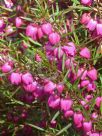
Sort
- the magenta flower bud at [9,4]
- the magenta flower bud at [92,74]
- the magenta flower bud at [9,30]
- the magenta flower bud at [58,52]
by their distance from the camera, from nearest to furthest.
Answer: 1. the magenta flower bud at [58,52]
2. the magenta flower bud at [92,74]
3. the magenta flower bud at [9,30]
4. the magenta flower bud at [9,4]

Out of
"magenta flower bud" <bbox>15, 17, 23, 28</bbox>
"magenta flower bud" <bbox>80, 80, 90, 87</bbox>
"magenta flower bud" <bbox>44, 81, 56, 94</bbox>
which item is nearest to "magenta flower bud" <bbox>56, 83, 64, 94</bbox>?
"magenta flower bud" <bbox>44, 81, 56, 94</bbox>

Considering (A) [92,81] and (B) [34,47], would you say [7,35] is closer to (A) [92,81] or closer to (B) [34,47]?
(B) [34,47]

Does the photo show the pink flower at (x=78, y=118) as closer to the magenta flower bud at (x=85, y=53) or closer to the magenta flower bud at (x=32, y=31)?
the magenta flower bud at (x=85, y=53)

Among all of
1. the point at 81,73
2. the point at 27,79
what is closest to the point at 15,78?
the point at 27,79

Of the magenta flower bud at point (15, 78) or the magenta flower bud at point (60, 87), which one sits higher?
the magenta flower bud at point (15, 78)

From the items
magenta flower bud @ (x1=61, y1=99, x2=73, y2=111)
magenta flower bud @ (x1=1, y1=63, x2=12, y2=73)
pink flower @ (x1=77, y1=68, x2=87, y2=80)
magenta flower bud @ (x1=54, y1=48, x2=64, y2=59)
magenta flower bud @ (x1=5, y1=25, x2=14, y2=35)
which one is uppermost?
magenta flower bud @ (x1=5, y1=25, x2=14, y2=35)

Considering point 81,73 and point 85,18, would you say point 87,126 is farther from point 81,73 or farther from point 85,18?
point 85,18

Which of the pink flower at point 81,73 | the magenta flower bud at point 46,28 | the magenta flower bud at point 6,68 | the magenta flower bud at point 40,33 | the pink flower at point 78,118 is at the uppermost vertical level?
the magenta flower bud at point 46,28

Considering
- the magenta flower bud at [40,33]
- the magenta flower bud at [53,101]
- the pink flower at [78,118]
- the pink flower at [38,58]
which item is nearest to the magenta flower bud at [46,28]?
the magenta flower bud at [40,33]

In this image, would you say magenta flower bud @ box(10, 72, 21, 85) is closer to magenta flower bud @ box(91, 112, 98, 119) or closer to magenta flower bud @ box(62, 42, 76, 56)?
magenta flower bud @ box(62, 42, 76, 56)

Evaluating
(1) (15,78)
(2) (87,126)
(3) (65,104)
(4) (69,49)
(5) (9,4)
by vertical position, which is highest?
(5) (9,4)

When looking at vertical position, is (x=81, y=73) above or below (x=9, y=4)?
below

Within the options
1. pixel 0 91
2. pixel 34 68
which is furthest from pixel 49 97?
pixel 0 91
